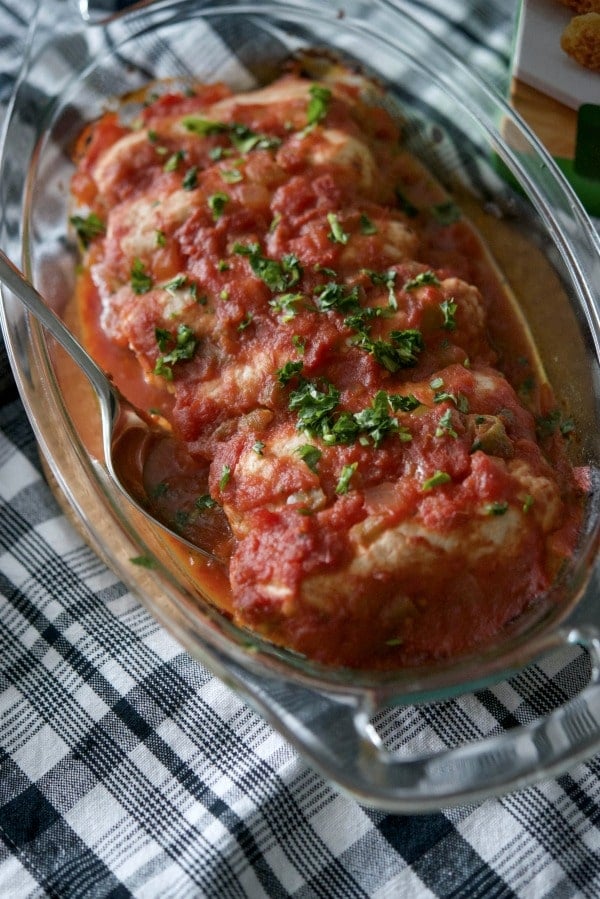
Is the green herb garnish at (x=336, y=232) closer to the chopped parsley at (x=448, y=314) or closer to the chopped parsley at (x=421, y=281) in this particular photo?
the chopped parsley at (x=421, y=281)

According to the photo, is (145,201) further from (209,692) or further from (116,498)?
(209,692)

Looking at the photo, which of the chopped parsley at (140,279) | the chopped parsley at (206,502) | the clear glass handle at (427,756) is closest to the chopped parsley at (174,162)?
the chopped parsley at (140,279)

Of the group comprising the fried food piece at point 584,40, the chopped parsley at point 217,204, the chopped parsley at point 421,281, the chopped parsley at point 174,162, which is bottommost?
the chopped parsley at point 421,281

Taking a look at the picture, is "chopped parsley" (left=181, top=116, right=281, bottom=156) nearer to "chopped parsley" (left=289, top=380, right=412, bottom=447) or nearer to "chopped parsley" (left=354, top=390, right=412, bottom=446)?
"chopped parsley" (left=289, top=380, right=412, bottom=447)

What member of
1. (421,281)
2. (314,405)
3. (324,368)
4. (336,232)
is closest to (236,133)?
(336,232)

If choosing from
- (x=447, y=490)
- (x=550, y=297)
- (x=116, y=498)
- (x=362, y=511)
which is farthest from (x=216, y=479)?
(x=550, y=297)

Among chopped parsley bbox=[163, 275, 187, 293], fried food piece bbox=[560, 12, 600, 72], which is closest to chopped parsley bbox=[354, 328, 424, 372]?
chopped parsley bbox=[163, 275, 187, 293]

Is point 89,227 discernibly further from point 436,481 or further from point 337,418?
point 436,481
